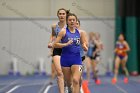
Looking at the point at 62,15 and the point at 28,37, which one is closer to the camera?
the point at 62,15

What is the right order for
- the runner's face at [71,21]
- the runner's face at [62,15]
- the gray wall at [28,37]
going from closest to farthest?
the runner's face at [71,21]
the runner's face at [62,15]
the gray wall at [28,37]

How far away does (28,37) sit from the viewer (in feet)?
68.7

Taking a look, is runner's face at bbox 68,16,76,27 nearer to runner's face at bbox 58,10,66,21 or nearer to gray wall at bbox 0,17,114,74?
runner's face at bbox 58,10,66,21

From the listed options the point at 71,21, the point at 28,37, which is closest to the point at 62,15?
the point at 71,21

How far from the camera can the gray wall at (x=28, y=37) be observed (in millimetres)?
20859

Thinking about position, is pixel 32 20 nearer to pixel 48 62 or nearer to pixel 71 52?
pixel 48 62

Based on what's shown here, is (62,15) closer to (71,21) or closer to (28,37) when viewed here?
(71,21)

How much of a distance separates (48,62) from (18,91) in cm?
904

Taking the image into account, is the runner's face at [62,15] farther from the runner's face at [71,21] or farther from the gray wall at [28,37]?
the gray wall at [28,37]

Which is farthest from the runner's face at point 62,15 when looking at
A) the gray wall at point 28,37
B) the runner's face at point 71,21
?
the gray wall at point 28,37

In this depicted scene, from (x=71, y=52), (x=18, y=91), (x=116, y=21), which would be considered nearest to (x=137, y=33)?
(x=116, y=21)

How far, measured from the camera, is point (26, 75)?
2081 cm

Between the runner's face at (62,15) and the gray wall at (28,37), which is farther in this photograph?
the gray wall at (28,37)

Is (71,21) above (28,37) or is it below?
above
